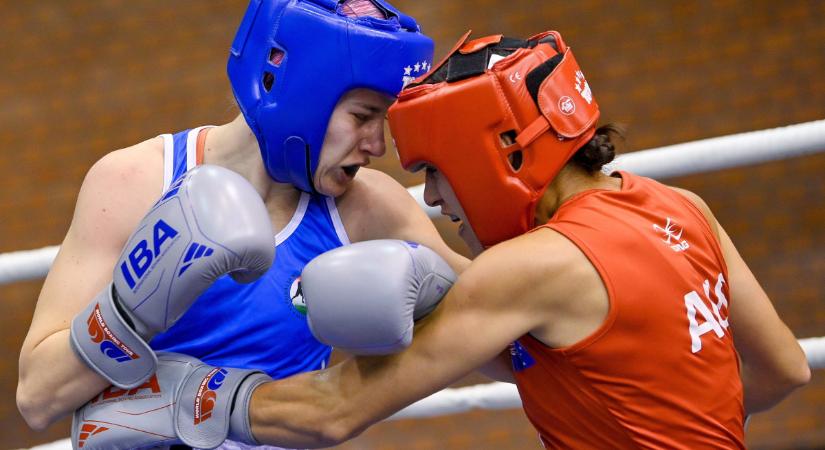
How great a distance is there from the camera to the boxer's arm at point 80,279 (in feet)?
4.55

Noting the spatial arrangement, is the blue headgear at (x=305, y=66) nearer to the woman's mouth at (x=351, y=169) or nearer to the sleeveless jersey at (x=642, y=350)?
the woman's mouth at (x=351, y=169)

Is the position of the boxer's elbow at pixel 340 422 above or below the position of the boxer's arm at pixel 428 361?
below

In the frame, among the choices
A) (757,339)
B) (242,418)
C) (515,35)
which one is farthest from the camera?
(515,35)

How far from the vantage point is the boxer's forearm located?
1373mm

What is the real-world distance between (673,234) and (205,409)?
2.41ft

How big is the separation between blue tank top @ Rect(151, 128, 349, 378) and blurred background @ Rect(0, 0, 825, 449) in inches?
72.4

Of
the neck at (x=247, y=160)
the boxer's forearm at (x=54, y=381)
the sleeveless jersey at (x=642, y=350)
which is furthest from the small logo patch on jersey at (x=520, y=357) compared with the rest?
the boxer's forearm at (x=54, y=381)

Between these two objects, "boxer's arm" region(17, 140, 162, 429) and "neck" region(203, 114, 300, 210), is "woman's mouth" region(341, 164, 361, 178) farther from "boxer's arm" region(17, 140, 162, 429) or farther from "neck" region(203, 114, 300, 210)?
"boxer's arm" region(17, 140, 162, 429)

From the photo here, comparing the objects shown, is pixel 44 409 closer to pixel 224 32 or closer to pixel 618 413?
pixel 618 413

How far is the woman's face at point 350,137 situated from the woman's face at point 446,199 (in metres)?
0.13

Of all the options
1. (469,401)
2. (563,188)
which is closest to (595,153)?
(563,188)

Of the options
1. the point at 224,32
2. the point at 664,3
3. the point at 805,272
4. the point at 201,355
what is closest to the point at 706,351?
the point at 201,355

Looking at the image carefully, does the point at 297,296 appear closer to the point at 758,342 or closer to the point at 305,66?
the point at 305,66

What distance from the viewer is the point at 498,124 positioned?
1.33 meters
